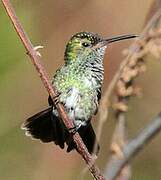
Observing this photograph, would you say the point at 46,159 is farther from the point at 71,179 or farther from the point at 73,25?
the point at 73,25

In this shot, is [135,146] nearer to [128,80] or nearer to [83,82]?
[128,80]

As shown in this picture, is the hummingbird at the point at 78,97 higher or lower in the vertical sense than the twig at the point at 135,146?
lower

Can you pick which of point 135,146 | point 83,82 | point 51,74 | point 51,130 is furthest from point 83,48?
point 135,146

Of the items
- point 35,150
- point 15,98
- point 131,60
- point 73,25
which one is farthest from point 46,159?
point 131,60

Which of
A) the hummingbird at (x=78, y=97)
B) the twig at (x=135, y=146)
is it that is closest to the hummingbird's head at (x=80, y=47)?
the hummingbird at (x=78, y=97)

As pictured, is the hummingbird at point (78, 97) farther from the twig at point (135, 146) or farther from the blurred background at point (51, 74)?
the twig at point (135, 146)

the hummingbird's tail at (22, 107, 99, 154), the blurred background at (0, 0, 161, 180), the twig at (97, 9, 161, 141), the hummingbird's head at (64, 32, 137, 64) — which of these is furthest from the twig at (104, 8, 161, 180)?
the blurred background at (0, 0, 161, 180)
